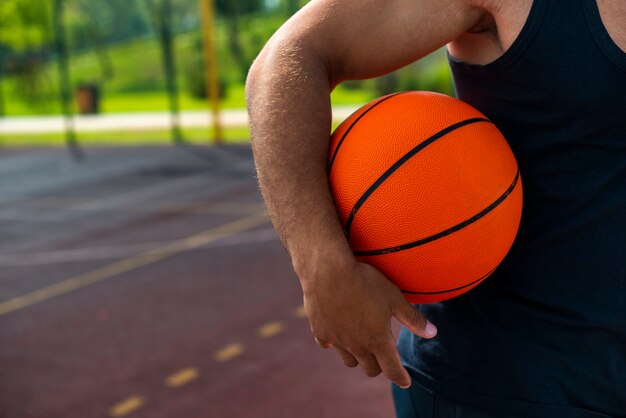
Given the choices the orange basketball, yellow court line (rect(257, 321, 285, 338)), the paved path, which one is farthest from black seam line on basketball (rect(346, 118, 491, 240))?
the paved path

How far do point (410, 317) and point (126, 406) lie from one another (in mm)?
3472


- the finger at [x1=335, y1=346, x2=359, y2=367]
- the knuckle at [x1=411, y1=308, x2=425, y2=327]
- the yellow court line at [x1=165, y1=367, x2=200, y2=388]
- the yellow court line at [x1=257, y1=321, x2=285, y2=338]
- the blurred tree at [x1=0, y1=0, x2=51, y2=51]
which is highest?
the knuckle at [x1=411, y1=308, x2=425, y2=327]

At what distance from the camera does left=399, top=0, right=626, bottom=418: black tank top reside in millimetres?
1383

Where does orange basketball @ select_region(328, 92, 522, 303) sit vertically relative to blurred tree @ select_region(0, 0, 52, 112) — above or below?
above

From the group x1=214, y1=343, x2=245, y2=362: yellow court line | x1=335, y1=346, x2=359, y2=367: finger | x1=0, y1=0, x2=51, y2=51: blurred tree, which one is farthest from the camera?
x1=0, y1=0, x2=51, y2=51: blurred tree

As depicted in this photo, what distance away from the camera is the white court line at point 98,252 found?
8055mm

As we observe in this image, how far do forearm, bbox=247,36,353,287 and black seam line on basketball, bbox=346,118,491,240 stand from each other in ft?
0.34

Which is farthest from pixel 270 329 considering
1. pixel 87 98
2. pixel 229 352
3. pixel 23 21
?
pixel 23 21

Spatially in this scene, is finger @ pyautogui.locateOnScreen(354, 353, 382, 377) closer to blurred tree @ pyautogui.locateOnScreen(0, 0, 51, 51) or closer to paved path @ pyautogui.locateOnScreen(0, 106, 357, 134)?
paved path @ pyautogui.locateOnScreen(0, 106, 357, 134)

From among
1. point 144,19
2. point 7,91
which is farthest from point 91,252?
point 144,19

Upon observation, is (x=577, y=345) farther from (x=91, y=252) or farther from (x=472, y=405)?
(x=91, y=252)

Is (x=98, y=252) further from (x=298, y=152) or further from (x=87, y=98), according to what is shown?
(x=87, y=98)

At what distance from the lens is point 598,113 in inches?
55.8

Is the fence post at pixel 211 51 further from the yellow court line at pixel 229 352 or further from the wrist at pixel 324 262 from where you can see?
the wrist at pixel 324 262
